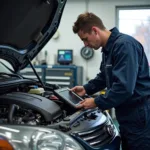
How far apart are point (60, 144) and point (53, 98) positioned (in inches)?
30.0

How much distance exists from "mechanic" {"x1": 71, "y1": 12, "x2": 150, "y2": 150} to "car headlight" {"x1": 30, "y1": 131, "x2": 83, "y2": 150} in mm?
427

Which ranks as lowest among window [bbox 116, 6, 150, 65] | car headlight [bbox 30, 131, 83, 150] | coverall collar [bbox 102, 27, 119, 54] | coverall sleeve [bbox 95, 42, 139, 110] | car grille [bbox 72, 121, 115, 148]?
car grille [bbox 72, 121, 115, 148]

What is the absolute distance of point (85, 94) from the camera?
230 centimetres

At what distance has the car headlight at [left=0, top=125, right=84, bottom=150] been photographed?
126 centimetres

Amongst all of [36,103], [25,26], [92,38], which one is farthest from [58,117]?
[25,26]

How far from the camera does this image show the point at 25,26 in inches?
87.4

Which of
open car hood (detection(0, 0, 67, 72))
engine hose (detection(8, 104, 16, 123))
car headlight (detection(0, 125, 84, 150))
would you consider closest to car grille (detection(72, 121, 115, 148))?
car headlight (detection(0, 125, 84, 150))

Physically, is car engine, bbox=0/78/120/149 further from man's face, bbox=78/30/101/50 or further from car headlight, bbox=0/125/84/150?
man's face, bbox=78/30/101/50

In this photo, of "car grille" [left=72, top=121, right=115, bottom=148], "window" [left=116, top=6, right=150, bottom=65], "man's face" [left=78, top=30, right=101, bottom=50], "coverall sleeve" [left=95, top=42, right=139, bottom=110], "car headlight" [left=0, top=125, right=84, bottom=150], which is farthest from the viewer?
"window" [left=116, top=6, right=150, bottom=65]

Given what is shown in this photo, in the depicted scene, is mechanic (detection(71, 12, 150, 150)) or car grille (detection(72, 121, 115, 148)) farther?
mechanic (detection(71, 12, 150, 150))


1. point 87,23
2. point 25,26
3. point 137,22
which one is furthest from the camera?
point 137,22

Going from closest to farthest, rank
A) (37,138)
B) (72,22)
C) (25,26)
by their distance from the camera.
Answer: (37,138) → (25,26) → (72,22)

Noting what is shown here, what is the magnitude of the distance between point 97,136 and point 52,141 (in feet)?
1.27

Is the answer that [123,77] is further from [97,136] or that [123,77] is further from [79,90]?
[79,90]
